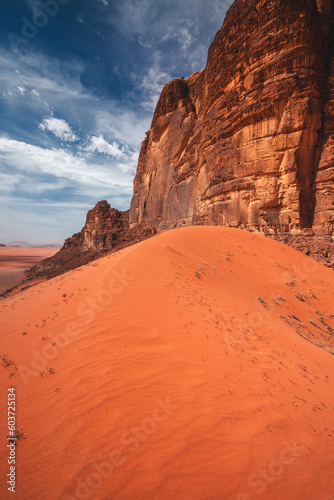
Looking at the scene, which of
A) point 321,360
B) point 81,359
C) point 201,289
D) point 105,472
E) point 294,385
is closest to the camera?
point 105,472

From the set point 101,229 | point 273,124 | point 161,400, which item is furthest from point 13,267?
point 161,400

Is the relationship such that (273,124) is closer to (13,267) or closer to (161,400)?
(161,400)

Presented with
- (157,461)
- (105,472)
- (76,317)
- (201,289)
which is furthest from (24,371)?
(201,289)

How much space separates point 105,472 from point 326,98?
77.9 ft

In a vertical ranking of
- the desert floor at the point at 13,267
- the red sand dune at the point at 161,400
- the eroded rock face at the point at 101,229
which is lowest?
the desert floor at the point at 13,267

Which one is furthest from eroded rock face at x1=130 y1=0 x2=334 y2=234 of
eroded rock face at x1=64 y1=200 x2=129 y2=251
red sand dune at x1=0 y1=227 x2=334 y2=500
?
eroded rock face at x1=64 y1=200 x2=129 y2=251

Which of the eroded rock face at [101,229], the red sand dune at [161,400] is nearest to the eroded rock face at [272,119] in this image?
the red sand dune at [161,400]

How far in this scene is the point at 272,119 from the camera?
53.6 feet

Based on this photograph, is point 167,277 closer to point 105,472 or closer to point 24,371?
point 24,371

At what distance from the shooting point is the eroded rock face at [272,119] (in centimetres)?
1546

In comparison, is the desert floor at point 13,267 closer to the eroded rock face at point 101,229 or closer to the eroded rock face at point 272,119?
the eroded rock face at point 101,229

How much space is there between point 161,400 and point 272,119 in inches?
800

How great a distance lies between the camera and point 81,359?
3529mm

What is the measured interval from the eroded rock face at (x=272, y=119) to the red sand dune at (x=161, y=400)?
1284 centimetres
